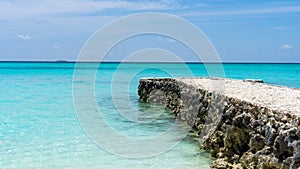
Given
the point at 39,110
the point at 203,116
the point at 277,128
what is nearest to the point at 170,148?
the point at 203,116

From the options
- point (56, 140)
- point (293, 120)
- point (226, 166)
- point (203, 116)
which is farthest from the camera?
point (203, 116)

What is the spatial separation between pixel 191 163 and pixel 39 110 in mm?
10651

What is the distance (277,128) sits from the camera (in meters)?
7.22

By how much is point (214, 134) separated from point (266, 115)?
277 cm

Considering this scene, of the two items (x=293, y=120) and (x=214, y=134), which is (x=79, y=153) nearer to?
(x=214, y=134)

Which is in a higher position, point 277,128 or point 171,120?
point 277,128

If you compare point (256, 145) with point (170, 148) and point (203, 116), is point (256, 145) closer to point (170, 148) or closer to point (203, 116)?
point (170, 148)

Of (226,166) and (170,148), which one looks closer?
(226,166)

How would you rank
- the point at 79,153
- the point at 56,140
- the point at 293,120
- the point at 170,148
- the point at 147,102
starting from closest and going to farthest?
the point at 293,120, the point at 79,153, the point at 170,148, the point at 56,140, the point at 147,102

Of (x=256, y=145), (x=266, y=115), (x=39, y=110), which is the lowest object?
(x=39, y=110)

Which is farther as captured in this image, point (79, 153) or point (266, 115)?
point (79, 153)

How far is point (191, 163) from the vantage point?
367 inches

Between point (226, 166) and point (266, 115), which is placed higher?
point (266, 115)

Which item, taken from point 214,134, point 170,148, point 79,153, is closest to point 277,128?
point 214,134
